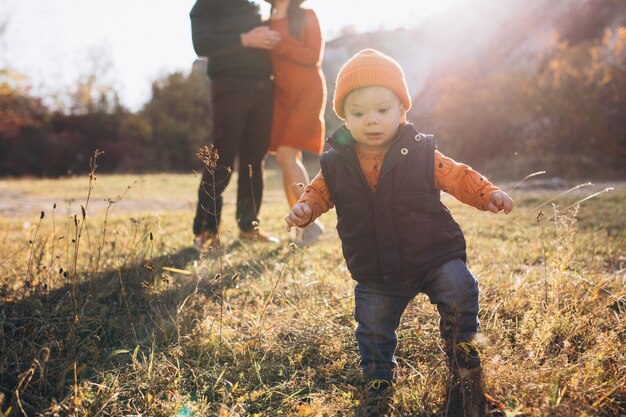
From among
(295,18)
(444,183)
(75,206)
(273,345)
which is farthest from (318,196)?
(75,206)

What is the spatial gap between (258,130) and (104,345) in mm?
2430

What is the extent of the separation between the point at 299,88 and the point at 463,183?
2570mm

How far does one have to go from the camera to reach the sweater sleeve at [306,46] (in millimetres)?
4070

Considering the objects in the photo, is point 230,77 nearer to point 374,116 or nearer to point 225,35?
point 225,35

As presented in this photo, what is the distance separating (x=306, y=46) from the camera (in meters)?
4.15

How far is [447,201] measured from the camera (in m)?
7.57

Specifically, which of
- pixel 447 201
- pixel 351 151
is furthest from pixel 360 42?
pixel 351 151

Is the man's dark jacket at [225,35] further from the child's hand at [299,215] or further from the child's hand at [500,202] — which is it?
the child's hand at [500,202]

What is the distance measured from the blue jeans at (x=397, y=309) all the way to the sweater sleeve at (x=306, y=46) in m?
2.54

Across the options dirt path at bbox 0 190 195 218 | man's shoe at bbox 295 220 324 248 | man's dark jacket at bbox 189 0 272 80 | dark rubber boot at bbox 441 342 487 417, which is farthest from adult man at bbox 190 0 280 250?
dirt path at bbox 0 190 195 218

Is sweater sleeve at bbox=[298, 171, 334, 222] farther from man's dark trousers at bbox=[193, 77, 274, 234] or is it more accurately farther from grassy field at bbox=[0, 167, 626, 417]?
man's dark trousers at bbox=[193, 77, 274, 234]

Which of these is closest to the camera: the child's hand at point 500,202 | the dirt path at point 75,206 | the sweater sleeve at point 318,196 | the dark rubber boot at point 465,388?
the dark rubber boot at point 465,388

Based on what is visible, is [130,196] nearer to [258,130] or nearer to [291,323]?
[258,130]

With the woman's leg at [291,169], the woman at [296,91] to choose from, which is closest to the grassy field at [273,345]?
the woman's leg at [291,169]
